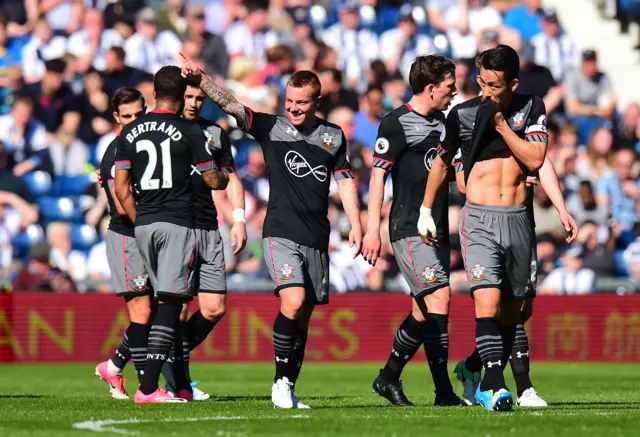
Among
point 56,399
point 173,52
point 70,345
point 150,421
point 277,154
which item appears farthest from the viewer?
point 173,52

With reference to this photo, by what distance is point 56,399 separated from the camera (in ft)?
34.0

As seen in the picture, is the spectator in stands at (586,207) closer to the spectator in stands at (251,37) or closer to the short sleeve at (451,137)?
the spectator in stands at (251,37)

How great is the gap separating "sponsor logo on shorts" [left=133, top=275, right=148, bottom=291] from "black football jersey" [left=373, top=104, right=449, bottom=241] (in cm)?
217

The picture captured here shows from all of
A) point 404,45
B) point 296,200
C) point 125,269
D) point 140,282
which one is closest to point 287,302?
point 296,200

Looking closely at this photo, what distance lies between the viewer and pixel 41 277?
17.9 meters

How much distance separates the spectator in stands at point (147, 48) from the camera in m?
20.8

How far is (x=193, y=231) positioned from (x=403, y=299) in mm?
9286

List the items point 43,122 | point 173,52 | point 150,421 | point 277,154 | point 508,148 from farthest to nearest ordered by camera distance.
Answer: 1. point 173,52
2. point 43,122
3. point 277,154
4. point 508,148
5. point 150,421

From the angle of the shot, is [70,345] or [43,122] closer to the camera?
[70,345]

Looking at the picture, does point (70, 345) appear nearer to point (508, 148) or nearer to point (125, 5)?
point (125, 5)

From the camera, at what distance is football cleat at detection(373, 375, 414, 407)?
32.0 feet

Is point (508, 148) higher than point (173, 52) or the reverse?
the reverse

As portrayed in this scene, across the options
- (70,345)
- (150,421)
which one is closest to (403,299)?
(70,345)

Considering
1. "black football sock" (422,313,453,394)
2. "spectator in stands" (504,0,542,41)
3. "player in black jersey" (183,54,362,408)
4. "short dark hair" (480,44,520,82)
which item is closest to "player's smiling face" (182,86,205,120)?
"player in black jersey" (183,54,362,408)
